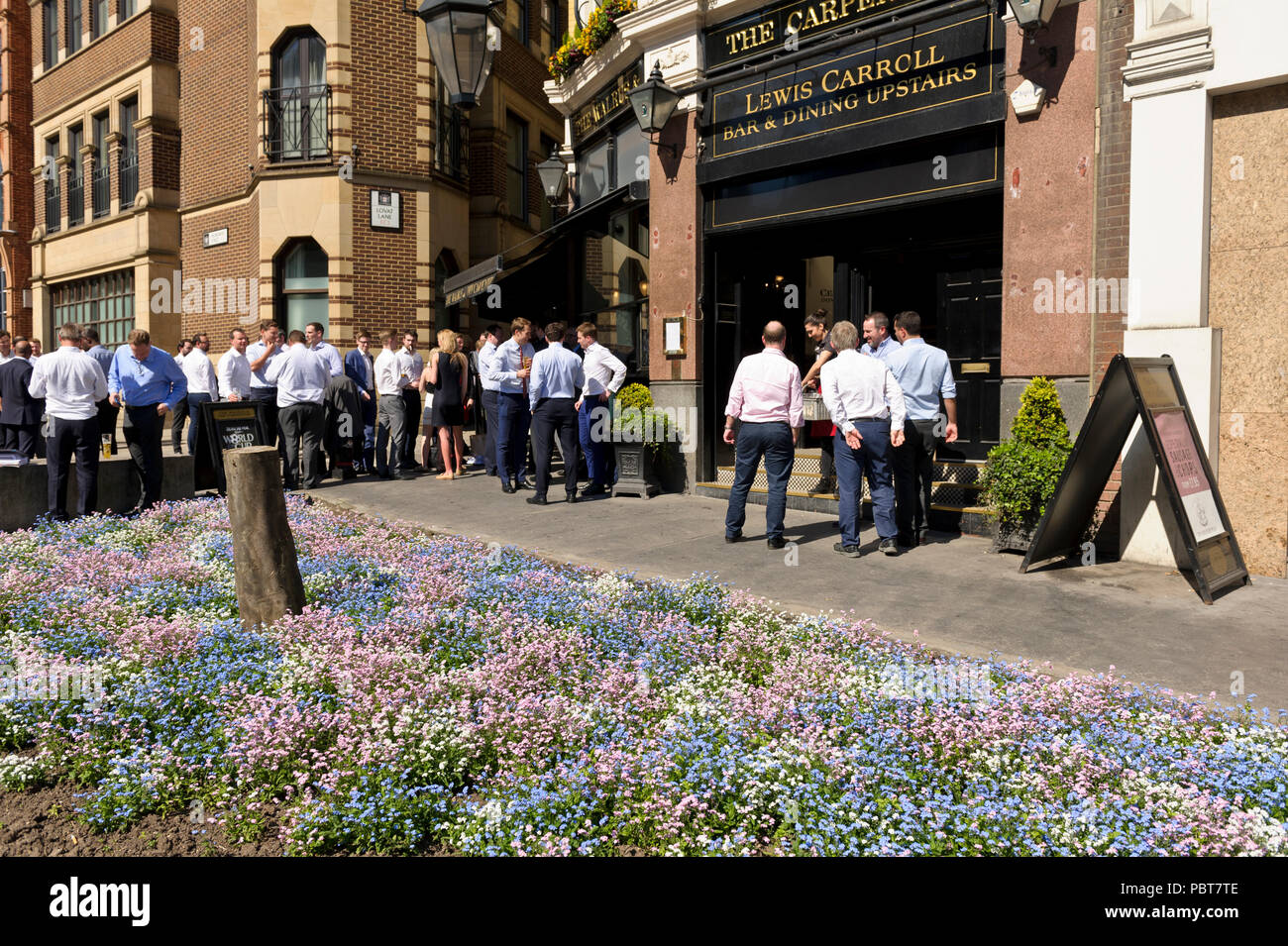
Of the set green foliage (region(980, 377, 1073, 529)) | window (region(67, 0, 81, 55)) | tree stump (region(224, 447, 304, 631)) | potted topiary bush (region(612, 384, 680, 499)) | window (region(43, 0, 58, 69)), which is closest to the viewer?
tree stump (region(224, 447, 304, 631))

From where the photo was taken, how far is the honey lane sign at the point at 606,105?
12.9 metres

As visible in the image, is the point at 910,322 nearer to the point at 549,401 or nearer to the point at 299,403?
the point at 549,401

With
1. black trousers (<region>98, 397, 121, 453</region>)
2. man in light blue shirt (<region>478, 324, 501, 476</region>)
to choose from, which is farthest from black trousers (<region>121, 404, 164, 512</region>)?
man in light blue shirt (<region>478, 324, 501, 476</region>)

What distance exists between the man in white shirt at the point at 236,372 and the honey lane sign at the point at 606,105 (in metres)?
5.90

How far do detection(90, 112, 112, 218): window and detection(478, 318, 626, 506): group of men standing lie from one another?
17545 mm

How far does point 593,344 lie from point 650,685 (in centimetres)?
732

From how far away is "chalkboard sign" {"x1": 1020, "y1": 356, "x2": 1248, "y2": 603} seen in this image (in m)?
6.37

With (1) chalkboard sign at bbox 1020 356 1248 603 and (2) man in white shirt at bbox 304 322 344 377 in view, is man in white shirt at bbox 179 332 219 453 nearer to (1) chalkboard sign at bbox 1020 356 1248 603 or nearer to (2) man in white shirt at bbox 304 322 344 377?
(2) man in white shirt at bbox 304 322 344 377

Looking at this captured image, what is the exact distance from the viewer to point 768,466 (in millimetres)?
8320

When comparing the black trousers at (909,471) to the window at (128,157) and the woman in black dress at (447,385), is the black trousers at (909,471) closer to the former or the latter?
the woman in black dress at (447,385)

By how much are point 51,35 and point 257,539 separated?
28677 mm

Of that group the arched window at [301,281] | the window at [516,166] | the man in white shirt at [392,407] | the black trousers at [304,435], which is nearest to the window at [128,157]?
the arched window at [301,281]

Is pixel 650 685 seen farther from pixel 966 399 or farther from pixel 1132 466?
pixel 966 399

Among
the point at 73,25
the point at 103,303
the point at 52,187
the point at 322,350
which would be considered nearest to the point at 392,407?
the point at 322,350
